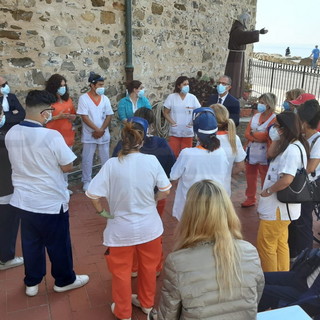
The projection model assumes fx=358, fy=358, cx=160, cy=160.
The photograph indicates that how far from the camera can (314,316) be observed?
8.05ft

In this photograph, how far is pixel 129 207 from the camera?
8.54 ft

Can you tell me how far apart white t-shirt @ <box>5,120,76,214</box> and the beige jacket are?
4.66 feet

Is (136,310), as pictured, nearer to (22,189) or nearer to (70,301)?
(70,301)

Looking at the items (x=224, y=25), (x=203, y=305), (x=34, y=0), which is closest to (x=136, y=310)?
(x=203, y=305)

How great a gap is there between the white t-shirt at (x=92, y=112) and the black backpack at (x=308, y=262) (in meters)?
3.53

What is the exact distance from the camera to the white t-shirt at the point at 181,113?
5633 millimetres

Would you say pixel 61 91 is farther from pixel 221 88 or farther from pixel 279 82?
pixel 279 82

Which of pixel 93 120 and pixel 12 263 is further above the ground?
pixel 93 120

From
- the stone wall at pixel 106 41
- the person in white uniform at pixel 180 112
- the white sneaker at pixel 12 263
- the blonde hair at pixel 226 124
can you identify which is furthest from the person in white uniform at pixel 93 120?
the blonde hair at pixel 226 124

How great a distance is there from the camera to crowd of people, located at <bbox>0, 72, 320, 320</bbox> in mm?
1743

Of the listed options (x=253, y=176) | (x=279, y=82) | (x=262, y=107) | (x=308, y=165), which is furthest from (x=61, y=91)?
(x=279, y=82)

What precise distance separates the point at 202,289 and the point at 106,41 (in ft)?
16.4

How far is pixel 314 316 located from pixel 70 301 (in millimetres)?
1953

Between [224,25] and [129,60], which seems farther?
[224,25]
